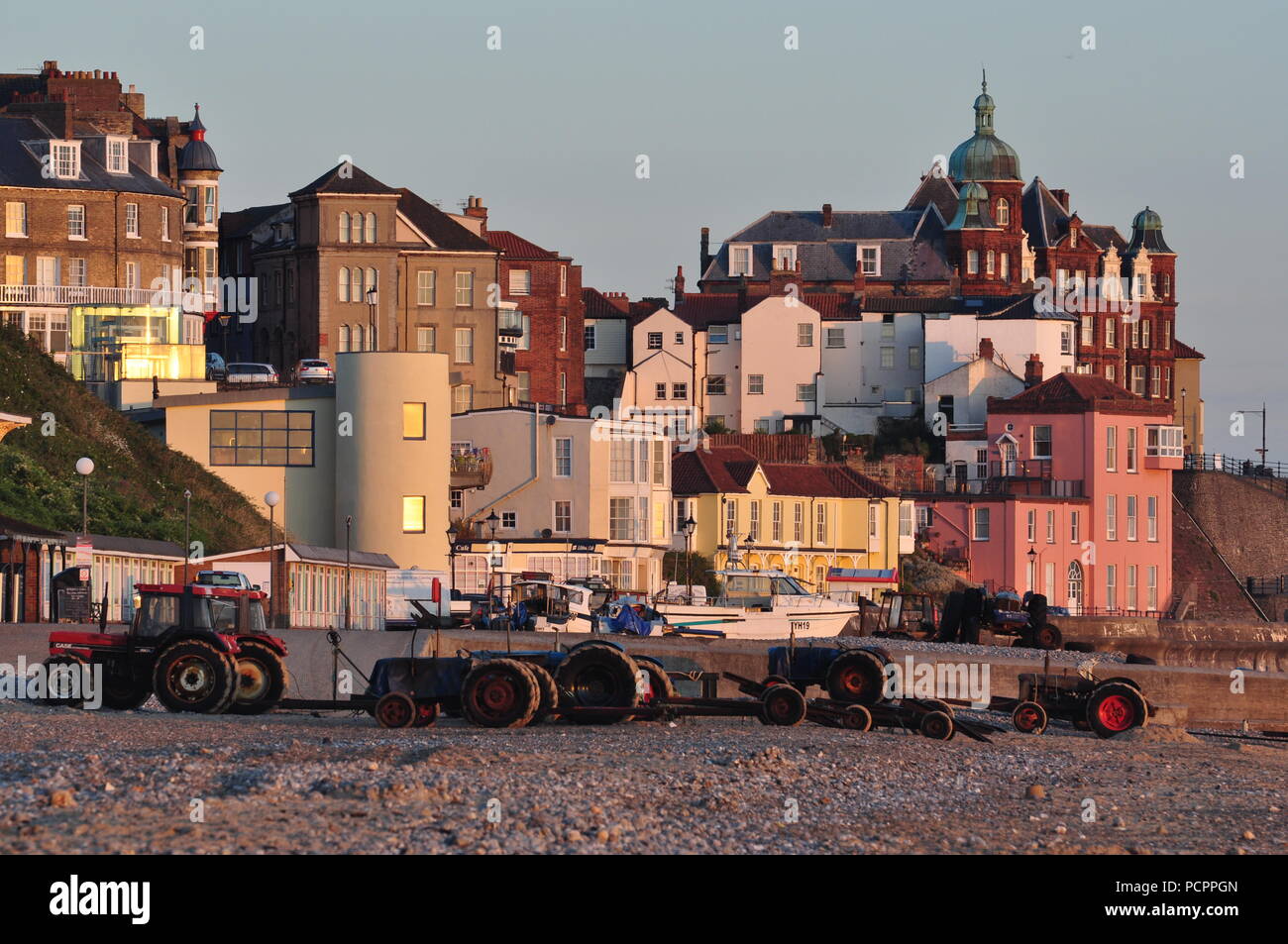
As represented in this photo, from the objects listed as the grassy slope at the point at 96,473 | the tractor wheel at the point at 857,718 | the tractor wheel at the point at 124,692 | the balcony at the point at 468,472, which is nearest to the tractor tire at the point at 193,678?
the tractor wheel at the point at 124,692

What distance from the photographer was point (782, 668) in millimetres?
35969

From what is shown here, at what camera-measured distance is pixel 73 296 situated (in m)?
87.6

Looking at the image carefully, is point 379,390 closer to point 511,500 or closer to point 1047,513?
point 511,500

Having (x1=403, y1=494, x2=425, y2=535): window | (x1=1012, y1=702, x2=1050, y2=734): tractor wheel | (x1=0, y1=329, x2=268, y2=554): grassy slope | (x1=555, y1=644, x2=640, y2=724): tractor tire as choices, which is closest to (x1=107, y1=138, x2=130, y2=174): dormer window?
(x1=0, y1=329, x2=268, y2=554): grassy slope

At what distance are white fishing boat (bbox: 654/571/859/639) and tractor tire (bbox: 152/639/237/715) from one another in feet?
67.7

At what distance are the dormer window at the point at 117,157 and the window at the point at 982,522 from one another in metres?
39.2

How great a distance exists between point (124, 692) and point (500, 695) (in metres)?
5.95

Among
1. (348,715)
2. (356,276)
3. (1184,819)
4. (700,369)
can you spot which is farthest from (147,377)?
(1184,819)

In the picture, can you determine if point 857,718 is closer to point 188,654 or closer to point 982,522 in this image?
point 188,654

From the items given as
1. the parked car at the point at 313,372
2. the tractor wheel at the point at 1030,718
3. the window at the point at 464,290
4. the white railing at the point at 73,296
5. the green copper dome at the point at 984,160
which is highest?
the green copper dome at the point at 984,160

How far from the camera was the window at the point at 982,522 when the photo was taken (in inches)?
3720

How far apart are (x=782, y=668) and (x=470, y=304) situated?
206 feet

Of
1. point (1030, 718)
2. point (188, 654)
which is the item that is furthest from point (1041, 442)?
point (188, 654)

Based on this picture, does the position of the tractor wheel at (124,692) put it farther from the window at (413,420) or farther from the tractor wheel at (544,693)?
the window at (413,420)
